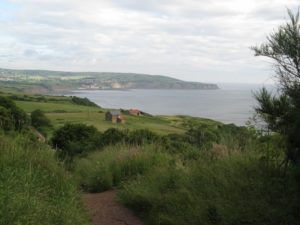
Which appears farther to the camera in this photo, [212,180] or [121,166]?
[121,166]

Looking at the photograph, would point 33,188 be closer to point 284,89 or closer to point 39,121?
point 284,89

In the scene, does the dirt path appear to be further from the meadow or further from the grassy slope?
the grassy slope

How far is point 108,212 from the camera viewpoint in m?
7.71

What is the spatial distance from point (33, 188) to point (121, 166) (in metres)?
3.79

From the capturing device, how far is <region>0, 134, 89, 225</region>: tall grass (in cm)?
482

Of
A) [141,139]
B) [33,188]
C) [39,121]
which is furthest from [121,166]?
[39,121]

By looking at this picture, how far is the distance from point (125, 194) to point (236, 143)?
84.9 inches

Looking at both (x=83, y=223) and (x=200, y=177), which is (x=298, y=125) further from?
(x=83, y=223)

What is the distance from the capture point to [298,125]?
A: 204 inches

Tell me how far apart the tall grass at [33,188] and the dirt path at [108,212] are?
1.49ft

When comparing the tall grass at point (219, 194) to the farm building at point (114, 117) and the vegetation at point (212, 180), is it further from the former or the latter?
the farm building at point (114, 117)

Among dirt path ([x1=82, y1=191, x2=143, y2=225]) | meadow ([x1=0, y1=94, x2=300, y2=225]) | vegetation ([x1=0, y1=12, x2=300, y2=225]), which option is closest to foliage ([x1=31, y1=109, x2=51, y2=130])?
meadow ([x1=0, y1=94, x2=300, y2=225])

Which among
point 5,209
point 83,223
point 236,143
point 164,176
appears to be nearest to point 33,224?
point 5,209

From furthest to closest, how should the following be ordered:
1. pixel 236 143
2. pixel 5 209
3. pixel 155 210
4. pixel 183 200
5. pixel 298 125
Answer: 1. pixel 236 143
2. pixel 155 210
3. pixel 183 200
4. pixel 298 125
5. pixel 5 209
